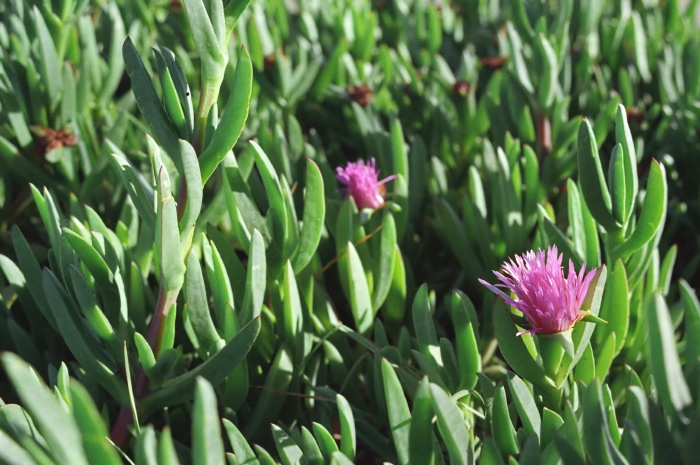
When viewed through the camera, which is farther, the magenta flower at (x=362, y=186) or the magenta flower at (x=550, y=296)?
the magenta flower at (x=362, y=186)

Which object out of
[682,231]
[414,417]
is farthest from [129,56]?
[682,231]

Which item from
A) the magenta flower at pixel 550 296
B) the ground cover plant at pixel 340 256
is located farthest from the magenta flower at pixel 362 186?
the magenta flower at pixel 550 296

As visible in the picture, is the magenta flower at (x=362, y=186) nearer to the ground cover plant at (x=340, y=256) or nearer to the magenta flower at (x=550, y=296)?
the ground cover plant at (x=340, y=256)

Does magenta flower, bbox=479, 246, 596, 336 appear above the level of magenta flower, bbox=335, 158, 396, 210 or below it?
below

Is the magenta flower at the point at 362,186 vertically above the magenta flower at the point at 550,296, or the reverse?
the magenta flower at the point at 362,186

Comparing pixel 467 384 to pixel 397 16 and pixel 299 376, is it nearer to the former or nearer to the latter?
pixel 299 376

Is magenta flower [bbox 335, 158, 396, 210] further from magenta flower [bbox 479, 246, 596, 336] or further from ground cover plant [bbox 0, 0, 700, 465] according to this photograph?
magenta flower [bbox 479, 246, 596, 336]

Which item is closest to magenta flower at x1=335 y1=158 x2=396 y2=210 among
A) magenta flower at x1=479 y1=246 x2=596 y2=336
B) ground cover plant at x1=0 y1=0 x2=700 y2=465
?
ground cover plant at x1=0 y1=0 x2=700 y2=465

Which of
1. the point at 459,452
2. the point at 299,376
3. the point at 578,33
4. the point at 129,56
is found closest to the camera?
the point at 459,452
